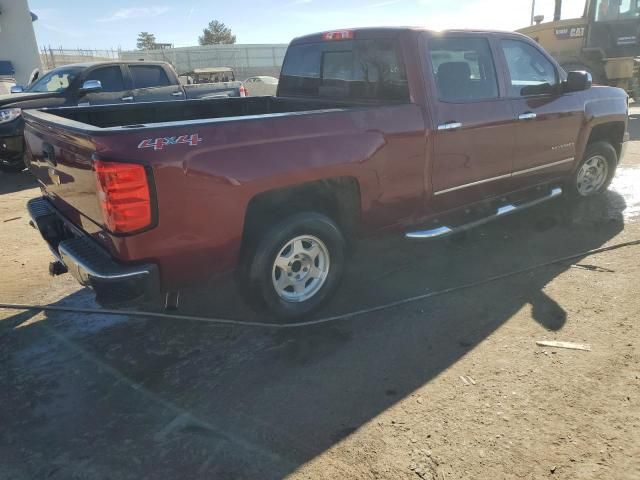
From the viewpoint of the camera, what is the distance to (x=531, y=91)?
4.75m

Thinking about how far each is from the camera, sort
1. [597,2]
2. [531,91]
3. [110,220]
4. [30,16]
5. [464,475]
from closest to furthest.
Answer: [464,475], [110,220], [531,91], [597,2], [30,16]

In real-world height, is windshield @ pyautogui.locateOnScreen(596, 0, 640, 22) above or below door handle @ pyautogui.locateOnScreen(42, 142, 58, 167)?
above

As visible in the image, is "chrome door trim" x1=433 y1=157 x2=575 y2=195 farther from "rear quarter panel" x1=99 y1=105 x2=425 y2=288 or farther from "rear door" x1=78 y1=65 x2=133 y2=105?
"rear door" x1=78 y1=65 x2=133 y2=105

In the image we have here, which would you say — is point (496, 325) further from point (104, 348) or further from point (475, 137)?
A: point (104, 348)

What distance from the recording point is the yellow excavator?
13.1 metres

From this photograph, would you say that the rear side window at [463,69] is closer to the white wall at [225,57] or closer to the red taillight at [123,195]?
the red taillight at [123,195]

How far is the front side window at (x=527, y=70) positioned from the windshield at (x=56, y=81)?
7.39 meters

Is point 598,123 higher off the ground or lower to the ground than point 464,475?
higher

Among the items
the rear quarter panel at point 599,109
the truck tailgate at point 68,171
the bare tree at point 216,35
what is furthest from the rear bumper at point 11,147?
the bare tree at point 216,35

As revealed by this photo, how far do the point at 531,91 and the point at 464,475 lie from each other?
3739 mm

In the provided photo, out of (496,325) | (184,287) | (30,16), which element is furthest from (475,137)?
(30,16)

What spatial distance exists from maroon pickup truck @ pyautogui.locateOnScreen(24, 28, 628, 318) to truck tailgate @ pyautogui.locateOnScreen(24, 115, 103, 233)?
2 cm

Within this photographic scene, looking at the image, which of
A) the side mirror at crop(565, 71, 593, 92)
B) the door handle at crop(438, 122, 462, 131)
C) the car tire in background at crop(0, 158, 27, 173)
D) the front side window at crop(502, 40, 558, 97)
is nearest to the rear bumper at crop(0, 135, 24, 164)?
the car tire in background at crop(0, 158, 27, 173)

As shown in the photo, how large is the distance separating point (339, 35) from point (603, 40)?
39.7ft
